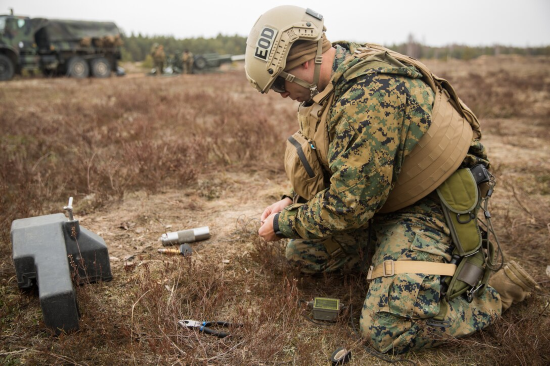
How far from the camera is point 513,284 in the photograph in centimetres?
268

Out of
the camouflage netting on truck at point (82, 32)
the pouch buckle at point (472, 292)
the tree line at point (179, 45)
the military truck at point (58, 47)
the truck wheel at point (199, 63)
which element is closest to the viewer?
the pouch buckle at point (472, 292)

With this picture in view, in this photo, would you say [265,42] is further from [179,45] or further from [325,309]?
[179,45]

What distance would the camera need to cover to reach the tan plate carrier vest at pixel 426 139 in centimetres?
237

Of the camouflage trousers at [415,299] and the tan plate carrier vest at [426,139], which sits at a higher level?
the tan plate carrier vest at [426,139]

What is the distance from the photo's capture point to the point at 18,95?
11086 mm

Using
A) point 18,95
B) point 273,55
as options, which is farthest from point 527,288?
point 18,95

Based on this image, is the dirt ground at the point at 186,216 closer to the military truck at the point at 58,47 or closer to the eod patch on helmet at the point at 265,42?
the eod patch on helmet at the point at 265,42

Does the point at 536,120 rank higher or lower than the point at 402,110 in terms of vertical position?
lower

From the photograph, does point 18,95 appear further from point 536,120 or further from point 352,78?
point 536,120

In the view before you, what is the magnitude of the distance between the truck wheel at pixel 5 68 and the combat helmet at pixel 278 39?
62.6ft

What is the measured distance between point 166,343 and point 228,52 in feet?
131

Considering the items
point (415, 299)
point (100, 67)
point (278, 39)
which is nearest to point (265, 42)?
point (278, 39)

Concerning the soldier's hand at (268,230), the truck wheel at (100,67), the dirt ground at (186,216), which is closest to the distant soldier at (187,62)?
the truck wheel at (100,67)

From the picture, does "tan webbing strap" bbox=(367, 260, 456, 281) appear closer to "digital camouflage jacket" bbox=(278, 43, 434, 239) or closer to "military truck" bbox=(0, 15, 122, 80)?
"digital camouflage jacket" bbox=(278, 43, 434, 239)
